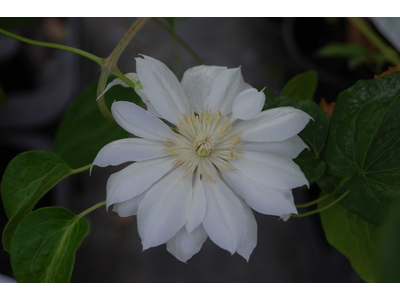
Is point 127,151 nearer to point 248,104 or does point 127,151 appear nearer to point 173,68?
point 248,104

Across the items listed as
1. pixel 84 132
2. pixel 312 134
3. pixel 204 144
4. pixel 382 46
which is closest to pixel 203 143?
pixel 204 144

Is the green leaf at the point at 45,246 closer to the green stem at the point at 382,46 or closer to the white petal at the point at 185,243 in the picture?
the white petal at the point at 185,243

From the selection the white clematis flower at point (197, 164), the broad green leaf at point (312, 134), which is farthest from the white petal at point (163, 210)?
the broad green leaf at point (312, 134)

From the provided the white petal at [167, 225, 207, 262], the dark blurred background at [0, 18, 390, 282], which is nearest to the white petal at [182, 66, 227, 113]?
the white petal at [167, 225, 207, 262]

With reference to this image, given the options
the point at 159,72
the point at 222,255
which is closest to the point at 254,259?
the point at 222,255

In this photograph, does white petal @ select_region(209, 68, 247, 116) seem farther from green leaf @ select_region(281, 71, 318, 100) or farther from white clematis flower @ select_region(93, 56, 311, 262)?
green leaf @ select_region(281, 71, 318, 100)

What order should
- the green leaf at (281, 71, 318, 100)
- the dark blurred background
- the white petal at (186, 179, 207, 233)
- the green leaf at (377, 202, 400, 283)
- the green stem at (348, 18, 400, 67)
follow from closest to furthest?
the green leaf at (377, 202, 400, 283) < the white petal at (186, 179, 207, 233) < the green leaf at (281, 71, 318, 100) < the green stem at (348, 18, 400, 67) < the dark blurred background

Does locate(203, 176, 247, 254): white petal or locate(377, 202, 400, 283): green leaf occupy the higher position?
locate(377, 202, 400, 283): green leaf

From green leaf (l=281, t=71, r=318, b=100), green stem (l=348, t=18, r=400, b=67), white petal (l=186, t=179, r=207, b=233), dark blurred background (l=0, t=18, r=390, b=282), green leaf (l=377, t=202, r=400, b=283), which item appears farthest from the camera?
dark blurred background (l=0, t=18, r=390, b=282)
